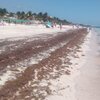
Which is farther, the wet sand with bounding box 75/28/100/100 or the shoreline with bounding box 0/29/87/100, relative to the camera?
the wet sand with bounding box 75/28/100/100

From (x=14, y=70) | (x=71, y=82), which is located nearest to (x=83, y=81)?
(x=71, y=82)

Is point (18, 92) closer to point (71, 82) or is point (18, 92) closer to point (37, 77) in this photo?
point (37, 77)

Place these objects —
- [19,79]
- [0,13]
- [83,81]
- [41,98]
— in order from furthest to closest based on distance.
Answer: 1. [0,13]
2. [83,81]
3. [19,79]
4. [41,98]

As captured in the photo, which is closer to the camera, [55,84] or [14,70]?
[55,84]

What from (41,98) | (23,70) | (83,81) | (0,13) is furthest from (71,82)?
(0,13)

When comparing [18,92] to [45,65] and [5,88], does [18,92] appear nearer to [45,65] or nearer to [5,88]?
[5,88]

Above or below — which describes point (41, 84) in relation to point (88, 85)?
above

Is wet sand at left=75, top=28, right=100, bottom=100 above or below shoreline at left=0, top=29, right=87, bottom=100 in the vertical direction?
below

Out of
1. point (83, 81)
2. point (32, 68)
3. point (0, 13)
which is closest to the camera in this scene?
point (83, 81)

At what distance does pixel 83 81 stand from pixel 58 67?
7.17 feet

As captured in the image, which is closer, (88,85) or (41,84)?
(41,84)

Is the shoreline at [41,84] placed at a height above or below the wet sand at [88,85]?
above

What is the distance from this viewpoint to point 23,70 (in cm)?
970

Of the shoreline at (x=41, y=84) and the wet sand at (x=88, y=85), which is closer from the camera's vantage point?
the shoreline at (x=41, y=84)
